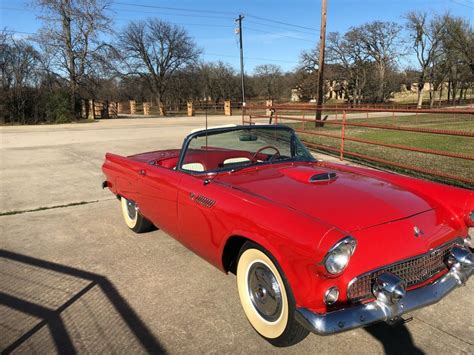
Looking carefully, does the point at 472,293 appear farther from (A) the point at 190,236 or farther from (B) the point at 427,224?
(A) the point at 190,236

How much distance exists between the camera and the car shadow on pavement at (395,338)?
2.46 m

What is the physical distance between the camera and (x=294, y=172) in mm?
3285

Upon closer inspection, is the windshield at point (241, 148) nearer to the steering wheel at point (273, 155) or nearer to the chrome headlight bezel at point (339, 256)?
the steering wheel at point (273, 155)

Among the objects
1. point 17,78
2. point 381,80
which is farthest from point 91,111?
point 381,80

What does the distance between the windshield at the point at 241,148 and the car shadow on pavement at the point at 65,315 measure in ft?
4.39

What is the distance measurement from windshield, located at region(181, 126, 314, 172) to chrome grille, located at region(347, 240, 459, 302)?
1615 millimetres

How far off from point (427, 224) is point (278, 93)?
244ft

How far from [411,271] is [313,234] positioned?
2.46 ft

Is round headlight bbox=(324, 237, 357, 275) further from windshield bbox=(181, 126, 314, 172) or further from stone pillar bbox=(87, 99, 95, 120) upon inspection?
stone pillar bbox=(87, 99, 95, 120)

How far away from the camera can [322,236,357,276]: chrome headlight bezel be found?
7.07ft

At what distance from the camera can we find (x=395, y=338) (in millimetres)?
2582

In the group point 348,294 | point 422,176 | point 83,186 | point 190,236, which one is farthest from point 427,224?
point 83,186

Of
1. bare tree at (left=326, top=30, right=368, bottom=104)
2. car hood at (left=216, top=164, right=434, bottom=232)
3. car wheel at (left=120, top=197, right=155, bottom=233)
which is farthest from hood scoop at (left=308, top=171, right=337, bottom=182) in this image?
bare tree at (left=326, top=30, right=368, bottom=104)

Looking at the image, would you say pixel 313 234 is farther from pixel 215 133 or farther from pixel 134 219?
pixel 134 219
